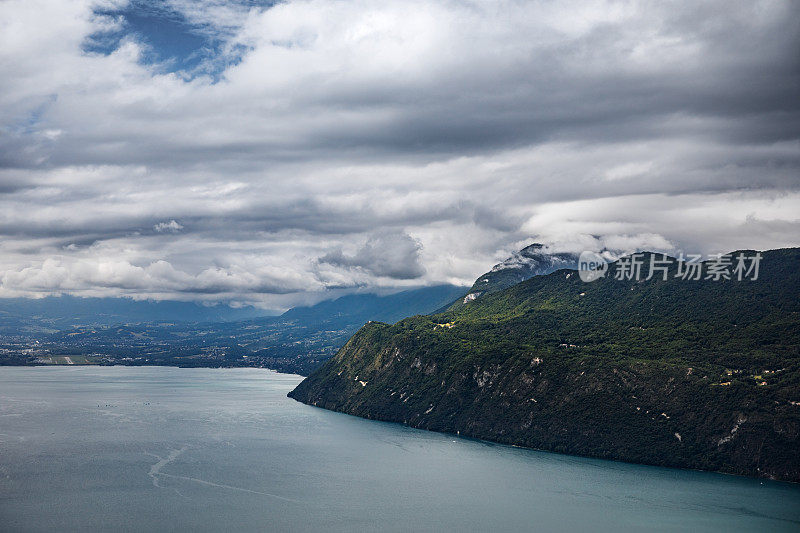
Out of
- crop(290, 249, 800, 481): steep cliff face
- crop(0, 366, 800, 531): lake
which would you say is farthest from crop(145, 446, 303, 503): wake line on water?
crop(290, 249, 800, 481): steep cliff face

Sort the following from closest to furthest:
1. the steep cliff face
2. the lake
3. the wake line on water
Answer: the lake → the wake line on water → the steep cliff face

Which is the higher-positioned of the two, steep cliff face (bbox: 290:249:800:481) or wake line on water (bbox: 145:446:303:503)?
steep cliff face (bbox: 290:249:800:481)

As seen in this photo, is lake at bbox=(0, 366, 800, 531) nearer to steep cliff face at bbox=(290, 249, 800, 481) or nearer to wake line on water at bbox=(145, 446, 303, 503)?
wake line on water at bbox=(145, 446, 303, 503)

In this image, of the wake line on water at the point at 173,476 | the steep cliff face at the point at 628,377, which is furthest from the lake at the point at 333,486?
the steep cliff face at the point at 628,377

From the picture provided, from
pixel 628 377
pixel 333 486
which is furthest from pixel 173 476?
pixel 628 377

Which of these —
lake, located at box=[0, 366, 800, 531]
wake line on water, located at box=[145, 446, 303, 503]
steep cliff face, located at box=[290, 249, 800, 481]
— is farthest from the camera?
steep cliff face, located at box=[290, 249, 800, 481]

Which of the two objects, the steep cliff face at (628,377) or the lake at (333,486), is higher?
the steep cliff face at (628,377)

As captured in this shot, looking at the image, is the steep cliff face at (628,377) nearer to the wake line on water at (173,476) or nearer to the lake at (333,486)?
the lake at (333,486)
